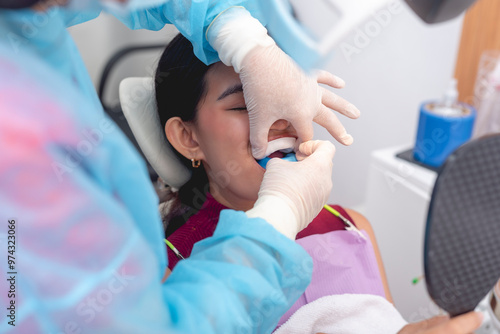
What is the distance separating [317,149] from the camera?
27.5 inches

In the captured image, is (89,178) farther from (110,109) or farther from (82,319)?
(110,109)

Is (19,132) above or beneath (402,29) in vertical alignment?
→ above

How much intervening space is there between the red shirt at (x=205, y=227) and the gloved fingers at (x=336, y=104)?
283mm

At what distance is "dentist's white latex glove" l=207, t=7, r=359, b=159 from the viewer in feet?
2.21

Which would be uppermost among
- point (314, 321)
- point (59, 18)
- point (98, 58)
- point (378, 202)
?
point (59, 18)

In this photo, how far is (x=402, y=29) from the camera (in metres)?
1.43

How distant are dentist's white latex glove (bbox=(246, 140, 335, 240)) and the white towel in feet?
0.81

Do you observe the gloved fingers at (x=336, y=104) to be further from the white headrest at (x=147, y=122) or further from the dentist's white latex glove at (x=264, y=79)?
the white headrest at (x=147, y=122)

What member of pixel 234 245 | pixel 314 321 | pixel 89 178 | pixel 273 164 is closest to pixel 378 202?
pixel 314 321

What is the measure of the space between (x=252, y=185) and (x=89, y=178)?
492mm

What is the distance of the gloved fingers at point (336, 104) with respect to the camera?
2.62 feet

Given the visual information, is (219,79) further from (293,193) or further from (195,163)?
(293,193)

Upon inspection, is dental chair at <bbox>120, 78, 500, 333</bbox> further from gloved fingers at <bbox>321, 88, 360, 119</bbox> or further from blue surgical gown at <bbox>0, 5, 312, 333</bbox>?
gloved fingers at <bbox>321, 88, 360, 119</bbox>

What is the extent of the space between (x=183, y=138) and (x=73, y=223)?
0.55 meters
